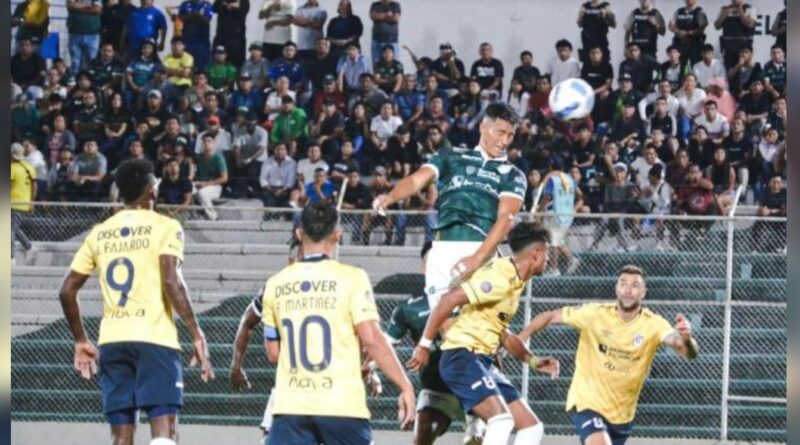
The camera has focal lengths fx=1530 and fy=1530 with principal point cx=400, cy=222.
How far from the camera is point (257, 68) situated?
21984 mm

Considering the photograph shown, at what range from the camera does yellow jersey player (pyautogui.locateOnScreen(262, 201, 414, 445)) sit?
6762mm

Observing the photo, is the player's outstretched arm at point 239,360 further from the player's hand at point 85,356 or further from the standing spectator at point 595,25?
the standing spectator at point 595,25

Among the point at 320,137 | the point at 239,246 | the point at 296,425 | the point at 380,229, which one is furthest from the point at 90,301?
the point at 296,425

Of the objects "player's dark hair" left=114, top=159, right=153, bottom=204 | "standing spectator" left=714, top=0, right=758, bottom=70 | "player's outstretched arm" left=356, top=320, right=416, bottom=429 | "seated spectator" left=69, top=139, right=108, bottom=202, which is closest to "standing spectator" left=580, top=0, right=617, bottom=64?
"standing spectator" left=714, top=0, right=758, bottom=70

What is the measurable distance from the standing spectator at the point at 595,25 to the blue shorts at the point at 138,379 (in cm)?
1389

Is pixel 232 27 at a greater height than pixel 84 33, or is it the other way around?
pixel 232 27

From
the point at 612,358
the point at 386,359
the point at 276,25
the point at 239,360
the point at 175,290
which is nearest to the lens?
the point at 386,359

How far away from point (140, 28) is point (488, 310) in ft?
46.3

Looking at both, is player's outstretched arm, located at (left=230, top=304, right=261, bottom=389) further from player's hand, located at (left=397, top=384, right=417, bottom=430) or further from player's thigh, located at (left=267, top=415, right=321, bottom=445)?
player's hand, located at (left=397, top=384, right=417, bottom=430)

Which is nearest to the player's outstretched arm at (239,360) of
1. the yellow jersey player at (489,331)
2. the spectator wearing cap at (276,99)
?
the yellow jersey player at (489,331)

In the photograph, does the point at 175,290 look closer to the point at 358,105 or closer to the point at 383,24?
the point at 358,105

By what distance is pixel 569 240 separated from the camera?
1633 centimetres

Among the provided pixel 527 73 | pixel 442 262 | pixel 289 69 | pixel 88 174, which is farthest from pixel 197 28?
pixel 442 262

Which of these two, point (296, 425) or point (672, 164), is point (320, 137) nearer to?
point (672, 164)
